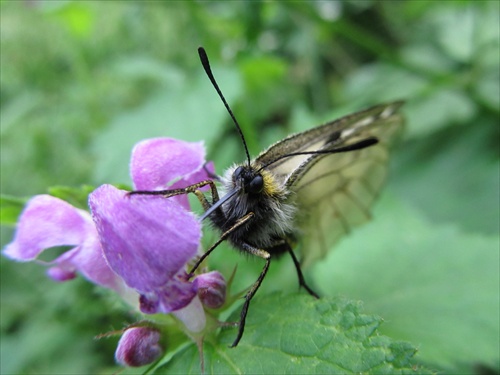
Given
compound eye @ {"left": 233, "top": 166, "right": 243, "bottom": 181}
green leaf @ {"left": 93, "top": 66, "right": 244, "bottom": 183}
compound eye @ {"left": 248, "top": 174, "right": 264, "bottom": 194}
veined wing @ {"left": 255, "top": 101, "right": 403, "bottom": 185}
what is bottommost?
compound eye @ {"left": 248, "top": 174, "right": 264, "bottom": 194}

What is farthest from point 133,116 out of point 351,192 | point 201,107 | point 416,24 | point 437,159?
point 416,24

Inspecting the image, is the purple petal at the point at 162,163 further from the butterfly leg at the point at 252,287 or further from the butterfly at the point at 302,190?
the butterfly leg at the point at 252,287

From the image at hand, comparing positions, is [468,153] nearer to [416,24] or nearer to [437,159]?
[437,159]

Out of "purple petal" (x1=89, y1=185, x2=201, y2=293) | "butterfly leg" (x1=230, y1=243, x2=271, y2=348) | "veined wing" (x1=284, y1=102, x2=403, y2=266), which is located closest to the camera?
"purple petal" (x1=89, y1=185, x2=201, y2=293)

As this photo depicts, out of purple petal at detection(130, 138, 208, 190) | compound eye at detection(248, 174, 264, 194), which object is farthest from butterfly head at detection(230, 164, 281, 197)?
purple petal at detection(130, 138, 208, 190)

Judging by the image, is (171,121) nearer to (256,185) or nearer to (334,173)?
(334,173)

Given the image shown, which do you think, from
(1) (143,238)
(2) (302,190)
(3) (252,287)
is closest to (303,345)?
(3) (252,287)

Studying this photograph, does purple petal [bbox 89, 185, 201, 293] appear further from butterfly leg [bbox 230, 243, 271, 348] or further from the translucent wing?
the translucent wing
